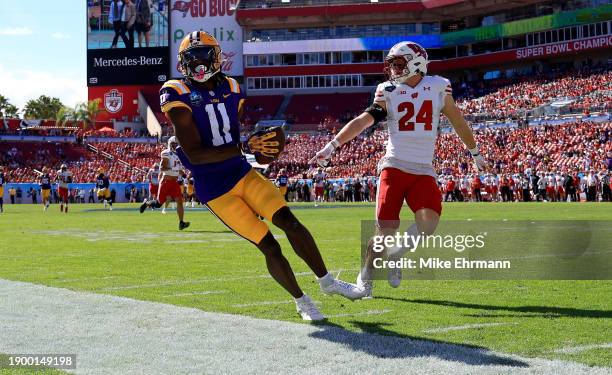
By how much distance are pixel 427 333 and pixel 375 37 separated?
64313mm

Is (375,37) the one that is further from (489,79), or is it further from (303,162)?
(303,162)

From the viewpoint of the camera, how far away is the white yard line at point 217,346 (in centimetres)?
396

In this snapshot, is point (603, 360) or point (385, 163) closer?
point (603, 360)

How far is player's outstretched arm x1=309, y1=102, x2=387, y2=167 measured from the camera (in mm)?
6070

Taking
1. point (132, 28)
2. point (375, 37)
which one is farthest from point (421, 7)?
point (132, 28)

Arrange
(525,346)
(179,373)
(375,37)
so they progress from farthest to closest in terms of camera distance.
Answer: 1. (375,37)
2. (525,346)
3. (179,373)

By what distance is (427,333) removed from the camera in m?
4.88

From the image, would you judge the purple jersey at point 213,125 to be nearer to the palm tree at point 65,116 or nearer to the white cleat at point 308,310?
the white cleat at point 308,310

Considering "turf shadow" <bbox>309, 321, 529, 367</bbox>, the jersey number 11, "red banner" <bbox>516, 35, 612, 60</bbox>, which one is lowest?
"turf shadow" <bbox>309, 321, 529, 367</bbox>

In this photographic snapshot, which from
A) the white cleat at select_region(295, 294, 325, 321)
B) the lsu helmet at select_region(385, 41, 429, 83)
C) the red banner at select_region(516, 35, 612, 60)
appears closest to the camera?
the white cleat at select_region(295, 294, 325, 321)

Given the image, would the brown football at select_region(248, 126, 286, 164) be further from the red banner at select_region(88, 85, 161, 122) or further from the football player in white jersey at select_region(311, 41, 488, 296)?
the red banner at select_region(88, 85, 161, 122)

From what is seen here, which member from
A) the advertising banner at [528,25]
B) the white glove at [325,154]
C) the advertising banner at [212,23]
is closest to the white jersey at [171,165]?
the white glove at [325,154]

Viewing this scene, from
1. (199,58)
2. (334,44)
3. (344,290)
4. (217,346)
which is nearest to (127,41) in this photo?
(334,44)

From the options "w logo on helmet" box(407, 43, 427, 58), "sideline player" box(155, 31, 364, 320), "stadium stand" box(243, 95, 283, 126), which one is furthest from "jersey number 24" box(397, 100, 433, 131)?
"stadium stand" box(243, 95, 283, 126)
